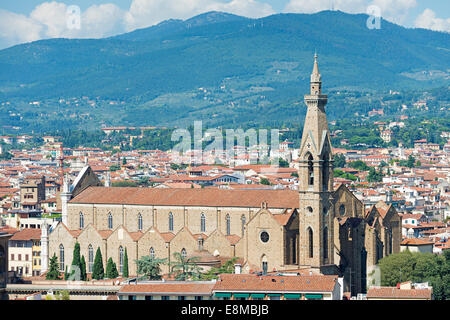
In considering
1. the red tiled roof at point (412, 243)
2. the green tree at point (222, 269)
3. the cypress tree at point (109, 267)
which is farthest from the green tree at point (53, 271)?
the red tiled roof at point (412, 243)

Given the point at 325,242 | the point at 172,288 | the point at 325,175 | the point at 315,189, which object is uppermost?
the point at 325,175

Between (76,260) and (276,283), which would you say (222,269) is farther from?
(276,283)

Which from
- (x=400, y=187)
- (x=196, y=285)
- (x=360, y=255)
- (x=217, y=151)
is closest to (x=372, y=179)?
(x=400, y=187)

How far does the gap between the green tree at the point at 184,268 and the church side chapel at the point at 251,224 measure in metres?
0.32

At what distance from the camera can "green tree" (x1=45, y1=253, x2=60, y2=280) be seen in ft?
134

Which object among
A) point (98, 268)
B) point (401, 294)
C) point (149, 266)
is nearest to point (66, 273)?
point (98, 268)

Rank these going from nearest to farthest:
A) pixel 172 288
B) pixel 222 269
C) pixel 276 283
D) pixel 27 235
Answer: pixel 172 288
pixel 276 283
pixel 222 269
pixel 27 235

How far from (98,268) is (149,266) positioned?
2962 millimetres

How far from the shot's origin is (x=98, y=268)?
136 feet

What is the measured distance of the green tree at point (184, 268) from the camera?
36.7 meters

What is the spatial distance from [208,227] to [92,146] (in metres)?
152

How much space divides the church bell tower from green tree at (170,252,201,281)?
12.5ft

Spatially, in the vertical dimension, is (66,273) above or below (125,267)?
below

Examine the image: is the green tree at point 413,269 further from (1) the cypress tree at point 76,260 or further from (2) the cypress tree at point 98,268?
(1) the cypress tree at point 76,260
